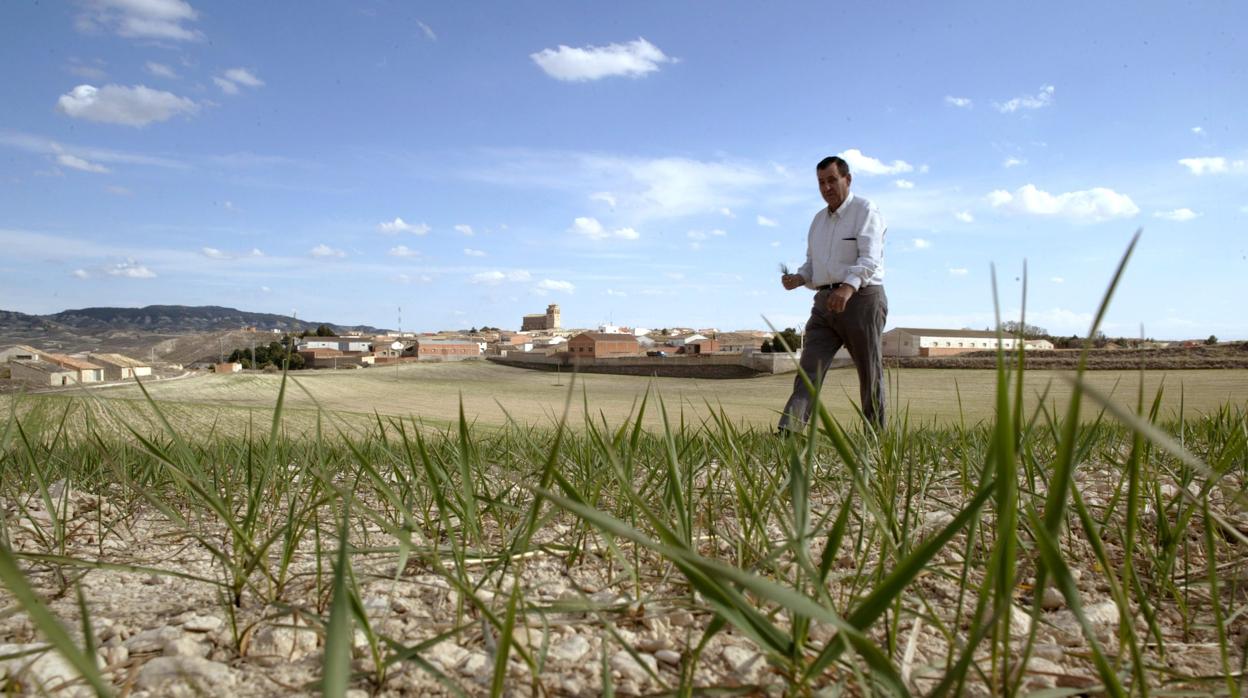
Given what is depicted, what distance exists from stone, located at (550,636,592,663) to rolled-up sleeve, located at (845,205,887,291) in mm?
3400

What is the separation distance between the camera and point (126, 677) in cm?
79

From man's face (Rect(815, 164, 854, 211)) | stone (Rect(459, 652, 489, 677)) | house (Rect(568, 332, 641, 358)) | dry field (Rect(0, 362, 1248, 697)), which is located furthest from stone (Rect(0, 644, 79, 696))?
house (Rect(568, 332, 641, 358))

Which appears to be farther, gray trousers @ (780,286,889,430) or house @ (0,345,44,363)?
house @ (0,345,44,363)

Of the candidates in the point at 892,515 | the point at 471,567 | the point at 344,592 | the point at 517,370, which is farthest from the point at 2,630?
the point at 517,370

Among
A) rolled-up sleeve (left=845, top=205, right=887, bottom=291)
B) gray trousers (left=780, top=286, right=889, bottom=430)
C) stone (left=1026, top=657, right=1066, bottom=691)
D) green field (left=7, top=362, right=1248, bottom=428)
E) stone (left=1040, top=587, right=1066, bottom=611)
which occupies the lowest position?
green field (left=7, top=362, right=1248, bottom=428)

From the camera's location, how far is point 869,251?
159 inches

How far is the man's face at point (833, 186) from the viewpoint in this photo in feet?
13.9

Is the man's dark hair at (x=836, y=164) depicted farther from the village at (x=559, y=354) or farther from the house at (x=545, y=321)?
the house at (x=545, y=321)

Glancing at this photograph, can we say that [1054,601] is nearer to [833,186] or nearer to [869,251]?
[869,251]

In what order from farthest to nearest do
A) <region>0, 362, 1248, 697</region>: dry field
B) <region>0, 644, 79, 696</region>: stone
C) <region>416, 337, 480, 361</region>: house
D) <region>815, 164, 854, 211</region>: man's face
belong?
1. <region>416, 337, 480, 361</region>: house
2. <region>815, 164, 854, 211</region>: man's face
3. <region>0, 644, 79, 696</region>: stone
4. <region>0, 362, 1248, 697</region>: dry field

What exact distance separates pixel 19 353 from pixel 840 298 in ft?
106

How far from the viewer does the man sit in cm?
400

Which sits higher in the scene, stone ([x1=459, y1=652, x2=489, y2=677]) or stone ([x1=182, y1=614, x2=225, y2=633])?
stone ([x1=459, y1=652, x2=489, y2=677])

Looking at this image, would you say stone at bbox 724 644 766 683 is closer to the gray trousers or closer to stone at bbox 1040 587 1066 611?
stone at bbox 1040 587 1066 611
